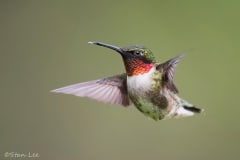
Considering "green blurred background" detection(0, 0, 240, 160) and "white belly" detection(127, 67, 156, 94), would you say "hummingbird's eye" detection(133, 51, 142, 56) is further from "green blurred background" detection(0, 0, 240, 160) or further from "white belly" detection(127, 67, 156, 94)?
"green blurred background" detection(0, 0, 240, 160)

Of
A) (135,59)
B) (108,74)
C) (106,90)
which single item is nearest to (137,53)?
(135,59)

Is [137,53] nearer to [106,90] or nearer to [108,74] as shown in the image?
[106,90]

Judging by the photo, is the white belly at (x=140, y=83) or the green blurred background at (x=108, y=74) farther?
the green blurred background at (x=108, y=74)

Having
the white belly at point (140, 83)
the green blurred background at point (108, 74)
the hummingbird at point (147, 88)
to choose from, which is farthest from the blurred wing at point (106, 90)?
the green blurred background at point (108, 74)

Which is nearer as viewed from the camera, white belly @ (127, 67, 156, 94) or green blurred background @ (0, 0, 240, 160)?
white belly @ (127, 67, 156, 94)

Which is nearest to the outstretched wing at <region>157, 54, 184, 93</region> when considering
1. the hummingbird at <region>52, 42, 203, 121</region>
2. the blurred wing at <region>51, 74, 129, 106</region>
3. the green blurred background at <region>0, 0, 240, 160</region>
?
the hummingbird at <region>52, 42, 203, 121</region>

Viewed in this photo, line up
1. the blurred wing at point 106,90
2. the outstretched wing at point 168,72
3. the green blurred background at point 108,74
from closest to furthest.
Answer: the outstretched wing at point 168,72
the blurred wing at point 106,90
the green blurred background at point 108,74

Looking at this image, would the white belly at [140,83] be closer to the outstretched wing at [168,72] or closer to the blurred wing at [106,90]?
the outstretched wing at [168,72]
